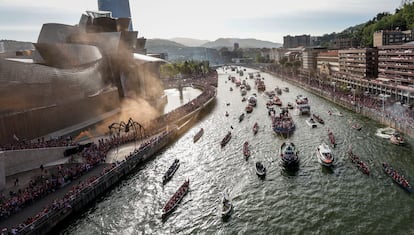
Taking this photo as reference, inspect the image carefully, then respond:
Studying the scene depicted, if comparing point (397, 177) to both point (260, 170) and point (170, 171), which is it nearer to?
point (260, 170)

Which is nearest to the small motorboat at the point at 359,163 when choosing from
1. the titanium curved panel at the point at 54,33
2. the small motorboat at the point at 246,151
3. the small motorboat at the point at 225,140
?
the small motorboat at the point at 246,151

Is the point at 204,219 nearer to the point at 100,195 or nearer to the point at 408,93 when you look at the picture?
the point at 100,195

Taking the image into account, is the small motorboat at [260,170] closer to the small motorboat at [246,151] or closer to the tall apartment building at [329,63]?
the small motorboat at [246,151]

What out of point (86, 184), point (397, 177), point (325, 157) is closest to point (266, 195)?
point (325, 157)

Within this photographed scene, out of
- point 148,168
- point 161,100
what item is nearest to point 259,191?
point 148,168

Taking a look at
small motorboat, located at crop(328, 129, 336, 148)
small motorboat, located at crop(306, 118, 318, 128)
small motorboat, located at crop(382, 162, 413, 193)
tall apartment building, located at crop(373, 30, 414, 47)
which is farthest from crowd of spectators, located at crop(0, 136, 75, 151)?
tall apartment building, located at crop(373, 30, 414, 47)

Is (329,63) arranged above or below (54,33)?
below

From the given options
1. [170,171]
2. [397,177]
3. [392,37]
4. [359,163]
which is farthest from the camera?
[392,37]
